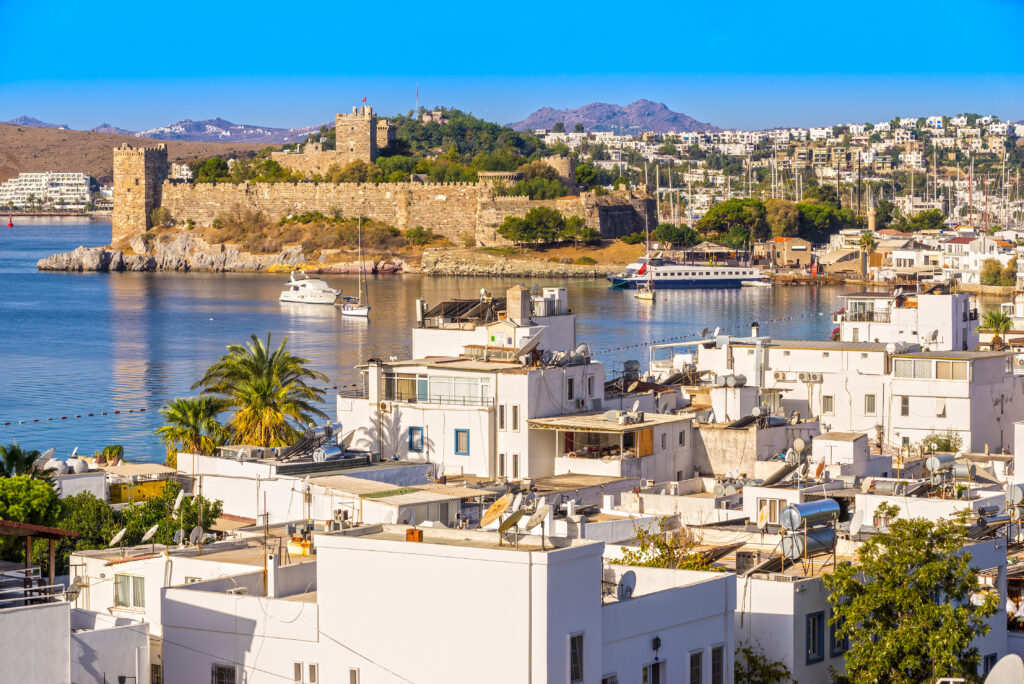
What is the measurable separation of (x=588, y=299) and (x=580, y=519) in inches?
1609

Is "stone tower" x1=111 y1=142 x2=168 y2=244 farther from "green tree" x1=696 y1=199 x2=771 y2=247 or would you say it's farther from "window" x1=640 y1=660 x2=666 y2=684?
"window" x1=640 y1=660 x2=666 y2=684

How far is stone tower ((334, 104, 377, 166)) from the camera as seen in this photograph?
7175 cm

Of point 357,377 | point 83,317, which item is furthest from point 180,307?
point 357,377

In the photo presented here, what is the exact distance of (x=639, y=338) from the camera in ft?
119

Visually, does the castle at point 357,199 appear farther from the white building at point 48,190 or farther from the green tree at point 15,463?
the white building at point 48,190

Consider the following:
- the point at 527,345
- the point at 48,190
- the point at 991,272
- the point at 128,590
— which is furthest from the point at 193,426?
the point at 48,190

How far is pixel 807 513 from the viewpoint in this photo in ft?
28.0

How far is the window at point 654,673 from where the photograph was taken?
264 inches

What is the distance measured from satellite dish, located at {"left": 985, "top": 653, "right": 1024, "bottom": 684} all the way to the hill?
163695 millimetres

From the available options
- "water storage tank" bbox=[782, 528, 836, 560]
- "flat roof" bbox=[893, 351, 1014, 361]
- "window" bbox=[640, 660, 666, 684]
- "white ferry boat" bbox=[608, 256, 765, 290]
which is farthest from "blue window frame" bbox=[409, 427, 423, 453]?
"white ferry boat" bbox=[608, 256, 765, 290]

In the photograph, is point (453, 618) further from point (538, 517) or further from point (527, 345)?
point (527, 345)

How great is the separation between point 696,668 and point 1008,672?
3.93 ft

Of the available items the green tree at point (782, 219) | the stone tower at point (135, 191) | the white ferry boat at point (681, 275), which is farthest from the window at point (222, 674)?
the stone tower at point (135, 191)

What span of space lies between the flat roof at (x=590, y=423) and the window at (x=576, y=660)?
7.31 metres
